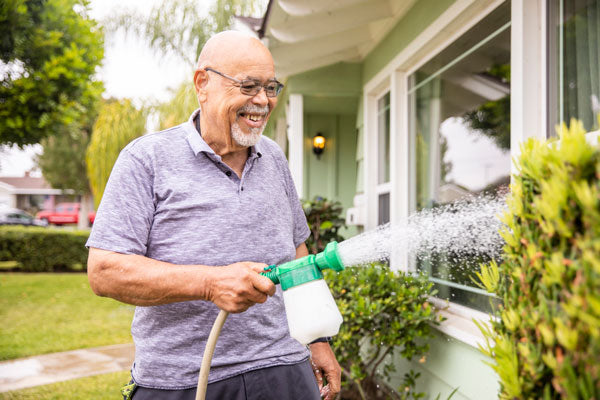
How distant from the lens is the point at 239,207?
1.71 m

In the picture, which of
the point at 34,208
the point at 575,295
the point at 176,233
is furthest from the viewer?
the point at 34,208

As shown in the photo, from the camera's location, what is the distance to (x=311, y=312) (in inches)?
49.2

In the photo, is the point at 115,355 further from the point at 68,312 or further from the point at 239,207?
the point at 239,207

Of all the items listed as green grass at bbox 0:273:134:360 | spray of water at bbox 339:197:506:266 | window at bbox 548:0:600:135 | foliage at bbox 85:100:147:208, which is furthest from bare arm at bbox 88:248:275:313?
foliage at bbox 85:100:147:208

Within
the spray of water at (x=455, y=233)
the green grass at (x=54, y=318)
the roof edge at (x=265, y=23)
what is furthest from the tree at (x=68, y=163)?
the spray of water at (x=455, y=233)

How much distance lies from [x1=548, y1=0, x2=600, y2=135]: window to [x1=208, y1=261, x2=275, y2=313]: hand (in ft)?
5.02

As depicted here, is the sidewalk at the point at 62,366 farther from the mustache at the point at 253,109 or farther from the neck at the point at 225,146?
the mustache at the point at 253,109

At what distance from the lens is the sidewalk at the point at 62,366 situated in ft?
15.6

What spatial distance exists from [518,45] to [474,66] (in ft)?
2.77

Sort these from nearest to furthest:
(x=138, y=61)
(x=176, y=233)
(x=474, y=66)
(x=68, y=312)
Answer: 1. (x=176, y=233)
2. (x=474, y=66)
3. (x=68, y=312)
4. (x=138, y=61)

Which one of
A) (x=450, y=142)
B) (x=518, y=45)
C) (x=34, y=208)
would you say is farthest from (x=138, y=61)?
(x=34, y=208)

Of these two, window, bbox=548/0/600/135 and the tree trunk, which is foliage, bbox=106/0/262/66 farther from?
the tree trunk

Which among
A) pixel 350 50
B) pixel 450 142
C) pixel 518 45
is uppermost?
pixel 350 50

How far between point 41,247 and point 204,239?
1278cm
